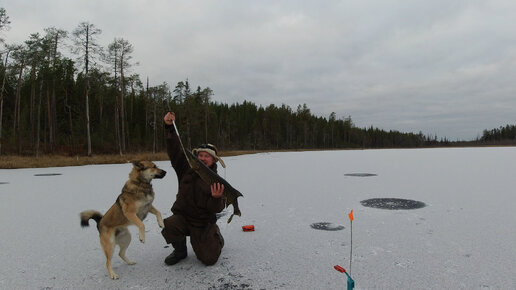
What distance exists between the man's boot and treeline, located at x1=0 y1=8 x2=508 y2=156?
215cm

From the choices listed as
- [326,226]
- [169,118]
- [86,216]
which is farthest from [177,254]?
[326,226]

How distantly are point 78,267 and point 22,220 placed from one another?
349 cm

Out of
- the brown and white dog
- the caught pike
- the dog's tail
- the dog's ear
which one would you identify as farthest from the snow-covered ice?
the dog's ear

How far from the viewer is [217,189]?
3256mm

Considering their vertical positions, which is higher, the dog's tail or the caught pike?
the caught pike

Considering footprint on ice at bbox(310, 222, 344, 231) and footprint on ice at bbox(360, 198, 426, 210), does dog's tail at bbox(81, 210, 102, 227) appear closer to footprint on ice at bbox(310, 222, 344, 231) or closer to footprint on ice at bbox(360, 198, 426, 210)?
footprint on ice at bbox(310, 222, 344, 231)

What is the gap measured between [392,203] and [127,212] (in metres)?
6.25

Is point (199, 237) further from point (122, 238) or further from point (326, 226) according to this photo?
point (326, 226)

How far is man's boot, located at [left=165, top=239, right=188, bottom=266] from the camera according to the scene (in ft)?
12.5

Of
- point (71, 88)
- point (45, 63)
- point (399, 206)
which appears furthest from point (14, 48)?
point (399, 206)

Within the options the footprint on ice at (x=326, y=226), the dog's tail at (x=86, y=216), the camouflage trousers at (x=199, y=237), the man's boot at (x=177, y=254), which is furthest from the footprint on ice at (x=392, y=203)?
the dog's tail at (x=86, y=216)

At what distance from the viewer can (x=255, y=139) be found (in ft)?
268

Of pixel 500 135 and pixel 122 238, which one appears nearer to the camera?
pixel 122 238

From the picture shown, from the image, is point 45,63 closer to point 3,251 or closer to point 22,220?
point 22,220
